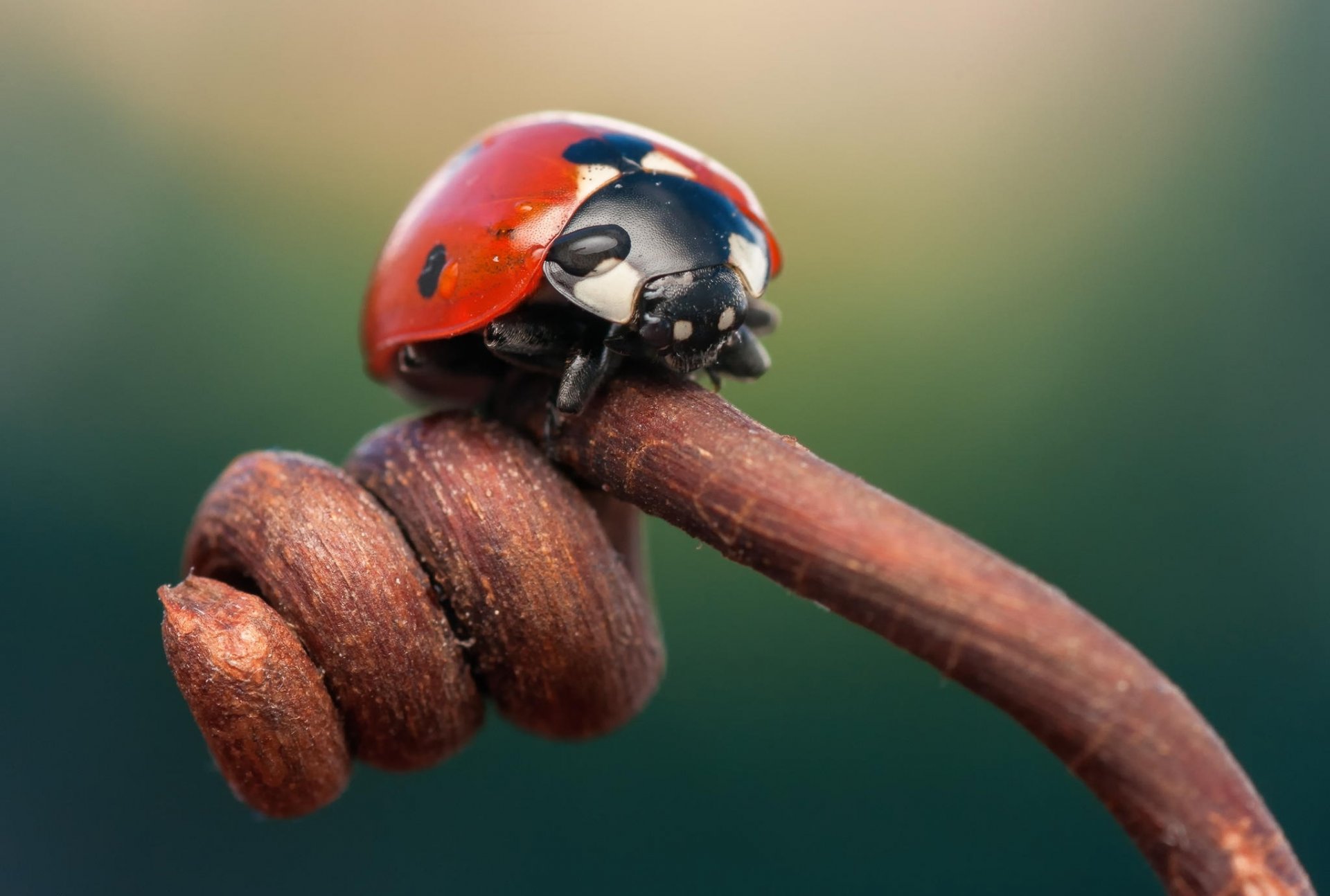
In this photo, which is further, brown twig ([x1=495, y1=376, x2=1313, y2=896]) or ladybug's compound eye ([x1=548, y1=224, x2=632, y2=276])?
ladybug's compound eye ([x1=548, y1=224, x2=632, y2=276])

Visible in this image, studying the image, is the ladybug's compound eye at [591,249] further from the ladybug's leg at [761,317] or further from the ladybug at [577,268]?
the ladybug's leg at [761,317]

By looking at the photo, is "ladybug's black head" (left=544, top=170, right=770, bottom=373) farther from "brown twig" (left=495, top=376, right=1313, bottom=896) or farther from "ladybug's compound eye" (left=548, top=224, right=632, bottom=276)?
"brown twig" (left=495, top=376, right=1313, bottom=896)

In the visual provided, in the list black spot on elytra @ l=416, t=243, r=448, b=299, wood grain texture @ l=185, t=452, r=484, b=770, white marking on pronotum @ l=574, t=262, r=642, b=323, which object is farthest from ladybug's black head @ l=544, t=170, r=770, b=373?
wood grain texture @ l=185, t=452, r=484, b=770

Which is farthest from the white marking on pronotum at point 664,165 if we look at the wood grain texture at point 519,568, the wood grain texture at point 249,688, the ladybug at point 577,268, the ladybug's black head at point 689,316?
the wood grain texture at point 249,688

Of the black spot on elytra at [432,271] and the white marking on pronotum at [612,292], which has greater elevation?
the white marking on pronotum at [612,292]

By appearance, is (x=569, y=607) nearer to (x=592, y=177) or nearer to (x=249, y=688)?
(x=249, y=688)

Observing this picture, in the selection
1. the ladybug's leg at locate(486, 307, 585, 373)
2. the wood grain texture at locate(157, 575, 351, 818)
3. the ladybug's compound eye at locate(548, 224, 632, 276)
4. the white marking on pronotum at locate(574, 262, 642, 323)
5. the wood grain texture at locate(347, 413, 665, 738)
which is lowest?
the wood grain texture at locate(157, 575, 351, 818)
